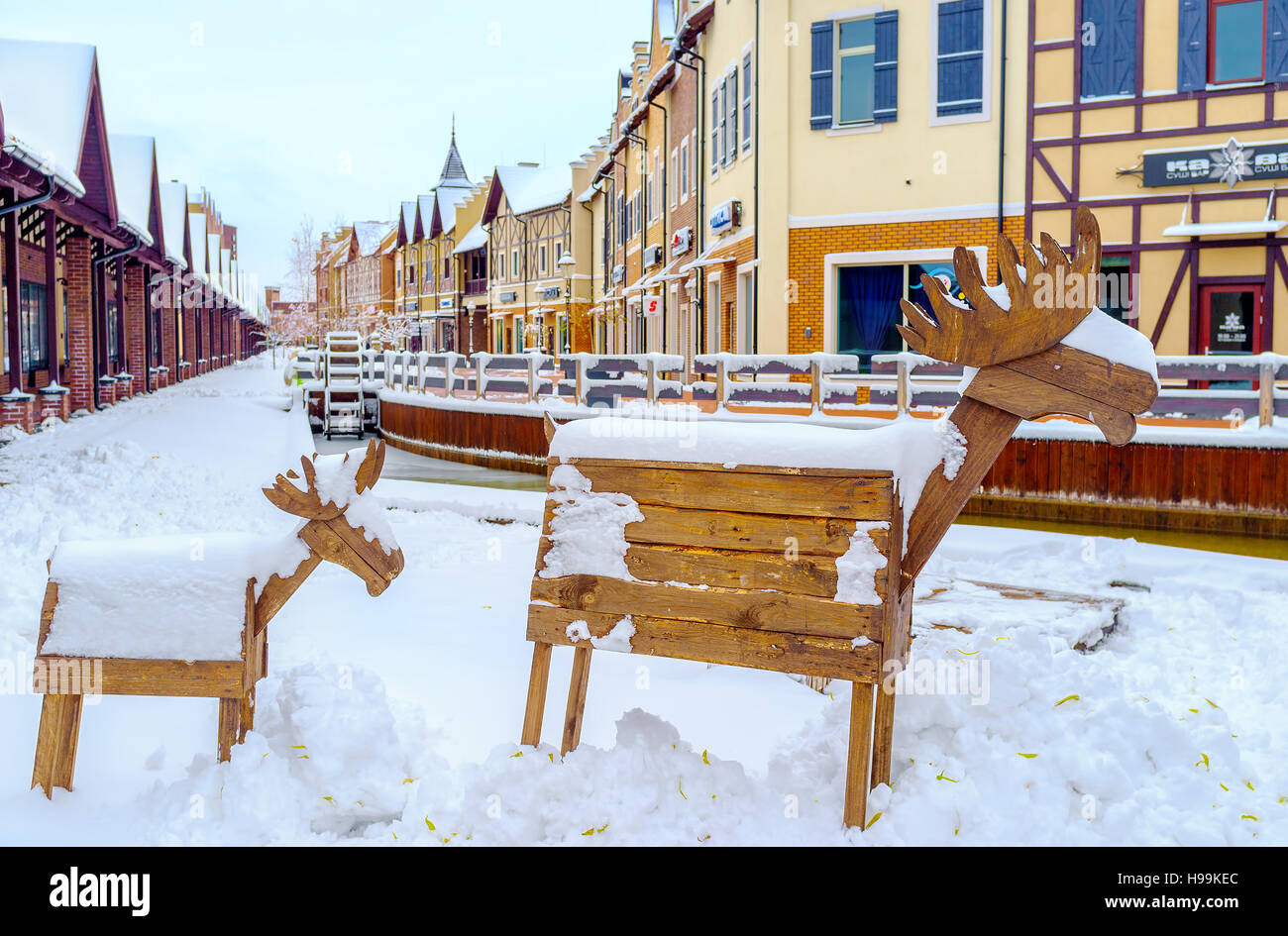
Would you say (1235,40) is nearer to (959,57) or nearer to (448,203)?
(959,57)

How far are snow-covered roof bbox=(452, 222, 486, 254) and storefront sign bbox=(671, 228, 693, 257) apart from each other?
37.3 metres

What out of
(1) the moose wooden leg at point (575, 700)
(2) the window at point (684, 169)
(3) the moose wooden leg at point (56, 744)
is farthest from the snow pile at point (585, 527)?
(2) the window at point (684, 169)

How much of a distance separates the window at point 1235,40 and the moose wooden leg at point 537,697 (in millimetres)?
16483

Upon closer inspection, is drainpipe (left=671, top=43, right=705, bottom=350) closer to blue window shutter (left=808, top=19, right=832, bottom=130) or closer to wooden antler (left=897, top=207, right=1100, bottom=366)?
blue window shutter (left=808, top=19, right=832, bottom=130)

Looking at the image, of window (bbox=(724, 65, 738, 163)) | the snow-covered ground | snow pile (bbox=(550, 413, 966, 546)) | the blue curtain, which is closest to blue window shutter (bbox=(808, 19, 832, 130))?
window (bbox=(724, 65, 738, 163))

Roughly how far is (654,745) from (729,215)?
17.3m

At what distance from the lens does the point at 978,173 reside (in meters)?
17.3

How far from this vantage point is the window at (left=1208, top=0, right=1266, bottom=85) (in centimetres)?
1602

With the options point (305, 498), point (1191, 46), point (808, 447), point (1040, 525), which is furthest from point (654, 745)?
point (1191, 46)

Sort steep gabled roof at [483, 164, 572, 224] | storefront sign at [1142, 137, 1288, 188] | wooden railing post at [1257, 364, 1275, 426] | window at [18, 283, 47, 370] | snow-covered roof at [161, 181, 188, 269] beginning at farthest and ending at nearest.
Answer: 1. steep gabled roof at [483, 164, 572, 224]
2. snow-covered roof at [161, 181, 188, 269]
3. window at [18, 283, 47, 370]
4. storefront sign at [1142, 137, 1288, 188]
5. wooden railing post at [1257, 364, 1275, 426]

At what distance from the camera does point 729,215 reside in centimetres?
2017

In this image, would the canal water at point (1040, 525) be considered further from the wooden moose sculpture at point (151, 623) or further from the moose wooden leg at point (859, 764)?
the wooden moose sculpture at point (151, 623)

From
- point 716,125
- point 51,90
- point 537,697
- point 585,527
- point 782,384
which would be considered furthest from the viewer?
point 716,125
